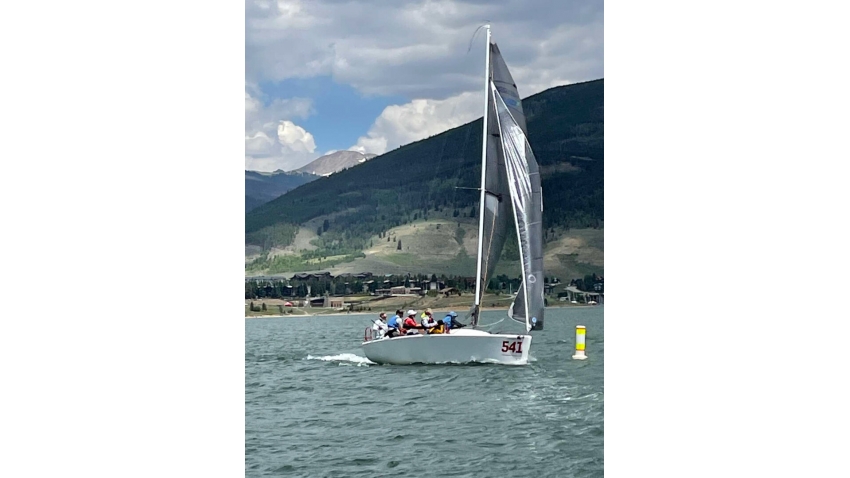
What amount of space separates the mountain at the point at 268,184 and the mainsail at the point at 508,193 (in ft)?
73.0

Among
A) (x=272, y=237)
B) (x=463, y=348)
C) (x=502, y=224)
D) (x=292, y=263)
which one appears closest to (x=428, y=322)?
(x=463, y=348)

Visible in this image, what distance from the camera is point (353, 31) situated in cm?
2786

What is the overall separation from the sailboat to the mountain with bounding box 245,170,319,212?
22103 mm

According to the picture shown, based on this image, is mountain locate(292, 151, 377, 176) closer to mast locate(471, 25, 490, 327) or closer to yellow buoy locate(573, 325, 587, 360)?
yellow buoy locate(573, 325, 587, 360)

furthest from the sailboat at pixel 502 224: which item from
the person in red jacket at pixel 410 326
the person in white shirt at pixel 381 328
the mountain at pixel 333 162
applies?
the mountain at pixel 333 162

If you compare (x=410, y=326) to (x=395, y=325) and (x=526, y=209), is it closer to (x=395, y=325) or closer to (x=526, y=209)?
(x=395, y=325)

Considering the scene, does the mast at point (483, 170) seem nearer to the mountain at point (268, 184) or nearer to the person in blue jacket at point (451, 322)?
the person in blue jacket at point (451, 322)

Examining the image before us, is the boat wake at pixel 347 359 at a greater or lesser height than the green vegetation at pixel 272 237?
lesser

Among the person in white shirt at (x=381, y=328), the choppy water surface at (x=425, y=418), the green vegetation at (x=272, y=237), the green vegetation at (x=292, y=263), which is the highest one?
the green vegetation at (x=272, y=237)

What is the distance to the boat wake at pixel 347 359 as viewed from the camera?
1599 centimetres

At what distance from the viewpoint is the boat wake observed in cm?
1599

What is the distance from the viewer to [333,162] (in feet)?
133
